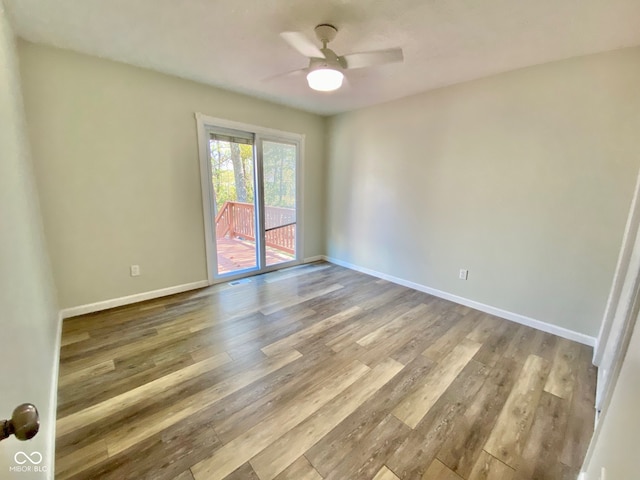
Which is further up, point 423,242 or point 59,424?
point 423,242

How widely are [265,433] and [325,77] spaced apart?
2278mm

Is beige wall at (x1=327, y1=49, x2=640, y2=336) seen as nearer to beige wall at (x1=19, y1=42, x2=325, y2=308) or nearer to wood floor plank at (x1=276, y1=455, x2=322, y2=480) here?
beige wall at (x1=19, y1=42, x2=325, y2=308)

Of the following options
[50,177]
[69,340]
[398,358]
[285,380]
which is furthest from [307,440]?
[50,177]

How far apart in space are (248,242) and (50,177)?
2227 millimetres

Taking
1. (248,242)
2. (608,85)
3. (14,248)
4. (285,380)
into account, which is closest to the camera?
(14,248)

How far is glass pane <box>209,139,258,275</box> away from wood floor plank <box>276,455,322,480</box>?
108 inches

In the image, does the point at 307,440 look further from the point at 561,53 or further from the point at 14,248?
the point at 561,53

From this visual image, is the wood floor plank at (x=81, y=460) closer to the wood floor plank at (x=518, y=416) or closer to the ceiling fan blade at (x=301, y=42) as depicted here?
the wood floor plank at (x=518, y=416)

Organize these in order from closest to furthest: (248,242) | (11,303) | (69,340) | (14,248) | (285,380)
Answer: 1. (11,303)
2. (14,248)
3. (285,380)
4. (69,340)
5. (248,242)

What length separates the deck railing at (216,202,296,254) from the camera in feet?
12.1

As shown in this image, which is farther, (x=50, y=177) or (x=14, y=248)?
(x=50, y=177)

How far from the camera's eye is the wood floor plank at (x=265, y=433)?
1.29 m

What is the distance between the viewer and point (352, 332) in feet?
8.21

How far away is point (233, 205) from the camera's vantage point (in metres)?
3.72
